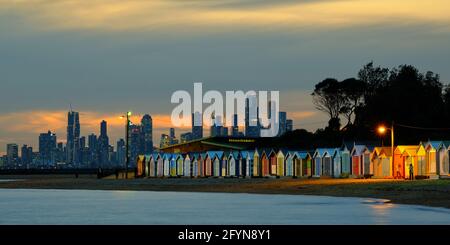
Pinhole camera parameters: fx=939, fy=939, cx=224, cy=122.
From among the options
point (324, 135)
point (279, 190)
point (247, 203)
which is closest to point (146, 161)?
point (324, 135)

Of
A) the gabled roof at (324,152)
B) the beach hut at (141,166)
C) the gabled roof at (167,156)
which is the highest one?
the gabled roof at (324,152)

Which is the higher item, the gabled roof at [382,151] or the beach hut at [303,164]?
the gabled roof at [382,151]

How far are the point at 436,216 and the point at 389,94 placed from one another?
389ft

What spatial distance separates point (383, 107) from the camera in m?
155

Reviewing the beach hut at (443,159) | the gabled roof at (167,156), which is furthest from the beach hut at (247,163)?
the beach hut at (443,159)

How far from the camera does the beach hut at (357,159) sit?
10069cm

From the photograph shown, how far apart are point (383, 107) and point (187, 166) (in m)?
40.4

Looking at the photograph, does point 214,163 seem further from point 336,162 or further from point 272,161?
point 336,162

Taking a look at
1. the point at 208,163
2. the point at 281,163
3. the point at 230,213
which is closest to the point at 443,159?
the point at 281,163

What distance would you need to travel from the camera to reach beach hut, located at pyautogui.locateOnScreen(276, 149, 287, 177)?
11412 cm

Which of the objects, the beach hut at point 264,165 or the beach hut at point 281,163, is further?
the beach hut at point 264,165

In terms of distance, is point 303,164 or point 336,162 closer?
point 336,162

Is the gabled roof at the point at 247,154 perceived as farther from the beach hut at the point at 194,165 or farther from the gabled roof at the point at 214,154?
the beach hut at the point at 194,165

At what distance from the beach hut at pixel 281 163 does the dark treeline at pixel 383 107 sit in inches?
963
